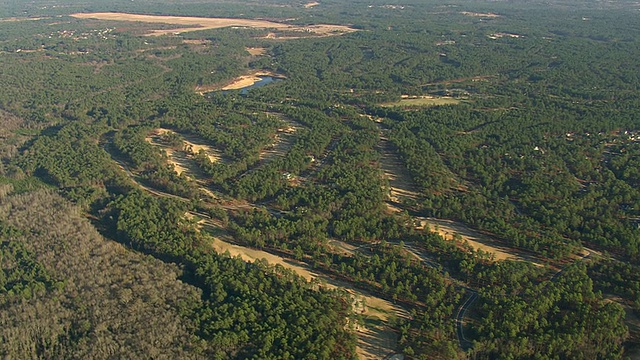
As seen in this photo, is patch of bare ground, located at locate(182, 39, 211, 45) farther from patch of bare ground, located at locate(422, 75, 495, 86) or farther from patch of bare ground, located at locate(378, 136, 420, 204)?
patch of bare ground, located at locate(378, 136, 420, 204)

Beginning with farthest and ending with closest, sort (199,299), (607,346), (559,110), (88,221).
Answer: (559,110) → (88,221) → (199,299) → (607,346)

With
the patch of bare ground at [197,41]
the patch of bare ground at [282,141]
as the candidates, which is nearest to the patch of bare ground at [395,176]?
the patch of bare ground at [282,141]

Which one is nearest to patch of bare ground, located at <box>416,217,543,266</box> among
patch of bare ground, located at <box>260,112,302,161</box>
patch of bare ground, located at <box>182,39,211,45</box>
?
patch of bare ground, located at <box>260,112,302,161</box>

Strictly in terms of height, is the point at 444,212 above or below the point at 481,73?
below

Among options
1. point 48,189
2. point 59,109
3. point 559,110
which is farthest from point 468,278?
point 59,109

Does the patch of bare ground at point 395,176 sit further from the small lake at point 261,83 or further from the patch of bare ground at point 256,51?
the patch of bare ground at point 256,51

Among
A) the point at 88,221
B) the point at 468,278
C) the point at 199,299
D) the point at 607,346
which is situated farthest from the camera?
the point at 88,221

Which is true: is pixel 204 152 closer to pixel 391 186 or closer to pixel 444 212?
pixel 391 186
